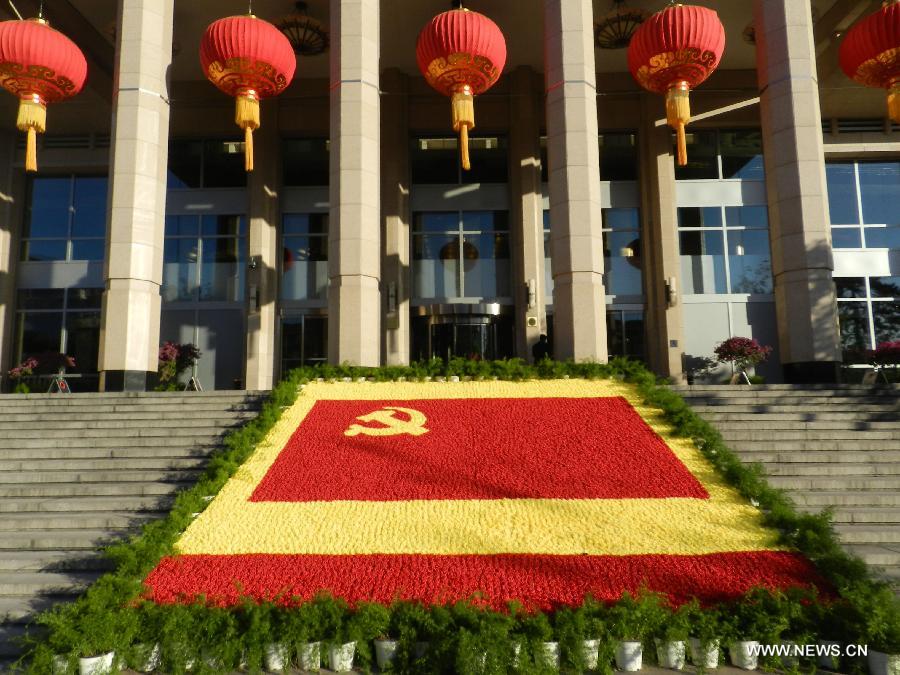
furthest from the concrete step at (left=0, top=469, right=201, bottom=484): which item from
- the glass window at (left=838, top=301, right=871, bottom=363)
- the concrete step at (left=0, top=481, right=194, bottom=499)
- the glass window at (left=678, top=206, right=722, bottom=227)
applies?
the glass window at (left=838, top=301, right=871, bottom=363)

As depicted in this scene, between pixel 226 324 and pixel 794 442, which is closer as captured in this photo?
pixel 794 442

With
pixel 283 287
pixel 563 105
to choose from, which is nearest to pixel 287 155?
pixel 283 287

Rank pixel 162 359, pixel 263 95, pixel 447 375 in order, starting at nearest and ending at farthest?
pixel 447 375 < pixel 263 95 < pixel 162 359

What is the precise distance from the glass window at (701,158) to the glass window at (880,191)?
5.55 m

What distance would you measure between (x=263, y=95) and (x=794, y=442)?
1267 centimetres

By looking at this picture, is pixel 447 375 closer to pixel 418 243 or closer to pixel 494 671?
pixel 494 671

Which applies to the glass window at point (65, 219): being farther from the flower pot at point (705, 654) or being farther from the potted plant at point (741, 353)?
the flower pot at point (705, 654)

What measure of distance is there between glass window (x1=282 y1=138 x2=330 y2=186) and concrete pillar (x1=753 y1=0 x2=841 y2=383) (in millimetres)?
13838

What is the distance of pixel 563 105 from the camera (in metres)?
14.9

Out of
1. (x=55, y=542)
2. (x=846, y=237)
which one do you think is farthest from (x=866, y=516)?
(x=846, y=237)

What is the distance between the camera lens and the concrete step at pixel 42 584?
18.3ft

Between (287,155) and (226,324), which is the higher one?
(287,155)

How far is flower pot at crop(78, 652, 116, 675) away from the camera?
420 centimetres

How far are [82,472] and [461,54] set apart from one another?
1020 cm
